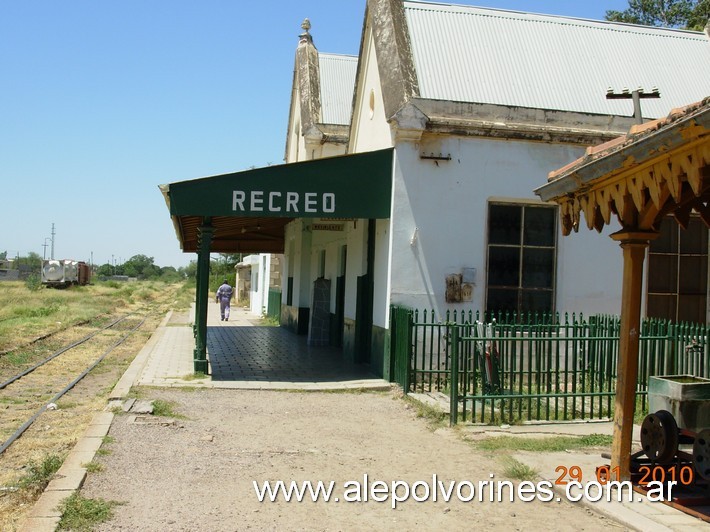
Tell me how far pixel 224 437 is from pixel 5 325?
23545mm

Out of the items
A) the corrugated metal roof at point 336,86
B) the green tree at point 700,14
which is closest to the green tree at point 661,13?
Answer: the green tree at point 700,14

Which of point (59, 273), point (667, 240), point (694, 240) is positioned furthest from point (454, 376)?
point (59, 273)

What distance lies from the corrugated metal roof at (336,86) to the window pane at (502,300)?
31.2ft

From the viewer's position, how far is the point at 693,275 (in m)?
13.9

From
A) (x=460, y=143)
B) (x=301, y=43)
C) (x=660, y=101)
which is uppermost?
(x=301, y=43)

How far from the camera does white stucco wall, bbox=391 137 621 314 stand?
12.8 m

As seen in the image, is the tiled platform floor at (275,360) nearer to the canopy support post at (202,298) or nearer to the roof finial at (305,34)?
the canopy support post at (202,298)

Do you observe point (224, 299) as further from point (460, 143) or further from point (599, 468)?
point (599, 468)

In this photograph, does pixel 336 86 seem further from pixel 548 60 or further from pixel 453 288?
pixel 453 288

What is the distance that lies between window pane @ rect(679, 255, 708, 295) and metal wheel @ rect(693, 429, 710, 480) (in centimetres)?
830

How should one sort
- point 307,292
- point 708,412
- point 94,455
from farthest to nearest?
point 307,292 < point 94,455 < point 708,412

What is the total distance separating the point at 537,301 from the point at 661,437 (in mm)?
6863

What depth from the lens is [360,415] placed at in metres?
10.5

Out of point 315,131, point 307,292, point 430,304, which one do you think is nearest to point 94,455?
point 430,304
